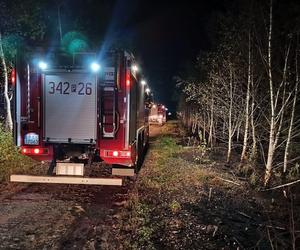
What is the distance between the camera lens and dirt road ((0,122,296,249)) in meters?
5.80

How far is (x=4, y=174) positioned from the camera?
10.3 m

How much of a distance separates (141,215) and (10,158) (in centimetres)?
626

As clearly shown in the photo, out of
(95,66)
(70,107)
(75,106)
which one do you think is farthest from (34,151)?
(95,66)

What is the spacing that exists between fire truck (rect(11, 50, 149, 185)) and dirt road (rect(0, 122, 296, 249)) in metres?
0.83

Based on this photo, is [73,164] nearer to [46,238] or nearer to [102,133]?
[102,133]

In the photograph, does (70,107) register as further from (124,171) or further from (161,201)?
(161,201)

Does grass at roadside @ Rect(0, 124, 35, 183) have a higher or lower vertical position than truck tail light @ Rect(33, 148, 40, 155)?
lower

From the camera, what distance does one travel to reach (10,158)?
1162 cm

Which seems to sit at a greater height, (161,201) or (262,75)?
(262,75)

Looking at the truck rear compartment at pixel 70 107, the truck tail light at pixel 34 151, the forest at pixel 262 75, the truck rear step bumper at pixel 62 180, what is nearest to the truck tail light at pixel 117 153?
the truck rear compartment at pixel 70 107

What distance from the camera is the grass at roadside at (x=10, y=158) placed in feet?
36.2

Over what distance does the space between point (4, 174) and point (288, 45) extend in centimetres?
891

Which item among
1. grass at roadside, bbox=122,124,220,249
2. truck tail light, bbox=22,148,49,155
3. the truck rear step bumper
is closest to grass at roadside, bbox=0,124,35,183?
truck tail light, bbox=22,148,49,155

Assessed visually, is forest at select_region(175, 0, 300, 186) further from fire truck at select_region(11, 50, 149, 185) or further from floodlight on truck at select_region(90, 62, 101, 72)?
floodlight on truck at select_region(90, 62, 101, 72)
